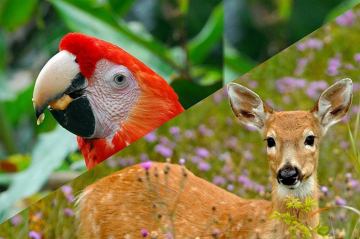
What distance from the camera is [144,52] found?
3855mm

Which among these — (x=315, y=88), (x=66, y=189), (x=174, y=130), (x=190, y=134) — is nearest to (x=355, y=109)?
(x=315, y=88)

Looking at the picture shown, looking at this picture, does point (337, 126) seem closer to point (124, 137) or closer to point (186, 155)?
point (186, 155)

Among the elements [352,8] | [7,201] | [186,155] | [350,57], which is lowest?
[7,201]

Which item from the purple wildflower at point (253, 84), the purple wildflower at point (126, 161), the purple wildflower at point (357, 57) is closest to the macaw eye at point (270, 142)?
the purple wildflower at point (126, 161)

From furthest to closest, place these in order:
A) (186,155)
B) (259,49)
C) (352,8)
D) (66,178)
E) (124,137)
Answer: (352,8)
(259,49)
(186,155)
(66,178)
(124,137)

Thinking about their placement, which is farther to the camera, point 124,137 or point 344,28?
point 344,28

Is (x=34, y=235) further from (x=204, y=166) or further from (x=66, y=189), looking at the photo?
(x=204, y=166)

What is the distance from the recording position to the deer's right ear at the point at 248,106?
3.34m

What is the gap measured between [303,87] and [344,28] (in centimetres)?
53

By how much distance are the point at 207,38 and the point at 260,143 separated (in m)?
0.65

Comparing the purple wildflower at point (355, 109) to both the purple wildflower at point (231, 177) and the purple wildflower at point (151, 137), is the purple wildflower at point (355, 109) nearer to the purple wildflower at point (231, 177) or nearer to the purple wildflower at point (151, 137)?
the purple wildflower at point (231, 177)

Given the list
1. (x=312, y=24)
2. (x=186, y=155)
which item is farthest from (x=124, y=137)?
(x=312, y=24)

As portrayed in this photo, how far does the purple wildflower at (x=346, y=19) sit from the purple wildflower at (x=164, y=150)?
4.47 ft

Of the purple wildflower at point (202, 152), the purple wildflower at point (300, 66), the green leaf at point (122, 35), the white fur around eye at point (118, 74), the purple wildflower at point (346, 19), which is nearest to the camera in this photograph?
the white fur around eye at point (118, 74)
